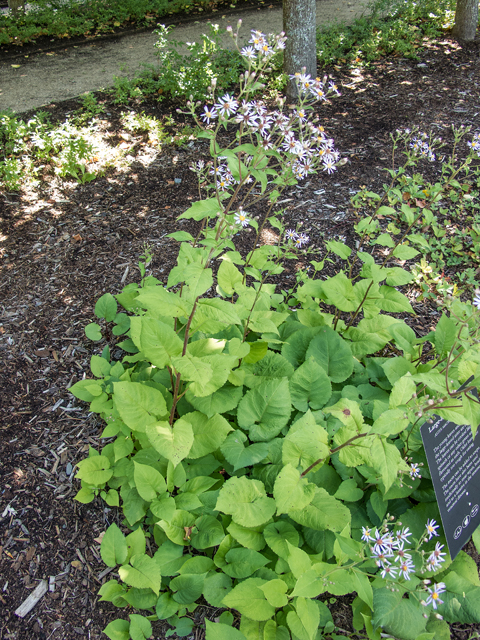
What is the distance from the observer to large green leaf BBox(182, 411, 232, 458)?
2.20 metres

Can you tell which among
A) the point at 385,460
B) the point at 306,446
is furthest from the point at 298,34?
the point at 385,460

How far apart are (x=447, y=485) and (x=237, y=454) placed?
1010mm

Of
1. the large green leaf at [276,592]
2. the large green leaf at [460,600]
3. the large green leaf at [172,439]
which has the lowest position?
the large green leaf at [460,600]

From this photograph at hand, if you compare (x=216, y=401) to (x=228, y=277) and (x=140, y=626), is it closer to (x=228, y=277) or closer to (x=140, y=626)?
(x=228, y=277)

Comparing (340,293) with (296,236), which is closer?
(340,293)

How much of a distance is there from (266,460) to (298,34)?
532 centimetres

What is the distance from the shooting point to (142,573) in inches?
76.2

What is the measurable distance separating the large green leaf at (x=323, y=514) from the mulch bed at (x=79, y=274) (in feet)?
1.57

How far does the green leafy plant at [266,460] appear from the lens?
5.76 ft

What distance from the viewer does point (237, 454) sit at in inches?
86.4

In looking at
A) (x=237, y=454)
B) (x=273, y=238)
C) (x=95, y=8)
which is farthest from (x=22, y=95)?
(x=237, y=454)

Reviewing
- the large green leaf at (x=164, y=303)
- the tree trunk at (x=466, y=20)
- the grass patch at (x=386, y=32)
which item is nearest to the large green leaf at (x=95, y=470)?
the large green leaf at (x=164, y=303)

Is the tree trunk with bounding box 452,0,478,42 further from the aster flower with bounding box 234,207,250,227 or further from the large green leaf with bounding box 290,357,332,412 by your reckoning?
the large green leaf with bounding box 290,357,332,412

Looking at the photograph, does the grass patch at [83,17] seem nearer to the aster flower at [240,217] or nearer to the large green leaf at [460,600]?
the aster flower at [240,217]
